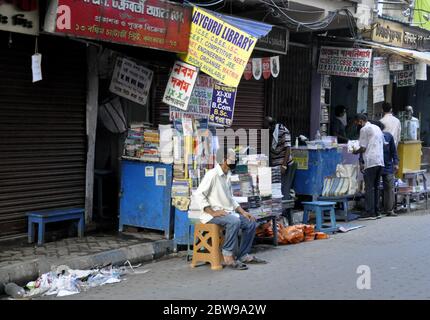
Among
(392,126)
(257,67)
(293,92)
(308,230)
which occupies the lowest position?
(308,230)

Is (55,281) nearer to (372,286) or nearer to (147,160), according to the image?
(147,160)

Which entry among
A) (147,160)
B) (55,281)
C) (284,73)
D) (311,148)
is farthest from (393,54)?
(55,281)

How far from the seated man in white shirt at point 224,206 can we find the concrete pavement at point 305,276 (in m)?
0.24

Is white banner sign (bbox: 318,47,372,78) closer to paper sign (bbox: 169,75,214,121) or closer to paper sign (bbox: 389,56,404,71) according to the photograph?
paper sign (bbox: 389,56,404,71)

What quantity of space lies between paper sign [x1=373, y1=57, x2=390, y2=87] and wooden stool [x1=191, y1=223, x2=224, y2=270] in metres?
6.88

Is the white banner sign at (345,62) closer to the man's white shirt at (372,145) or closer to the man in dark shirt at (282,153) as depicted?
the man's white shirt at (372,145)

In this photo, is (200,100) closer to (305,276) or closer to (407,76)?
(305,276)

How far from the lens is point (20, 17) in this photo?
6555mm

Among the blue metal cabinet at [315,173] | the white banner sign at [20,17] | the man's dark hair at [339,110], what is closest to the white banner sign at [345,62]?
the man's dark hair at [339,110]

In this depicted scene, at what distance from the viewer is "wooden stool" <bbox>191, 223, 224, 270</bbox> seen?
7.00 meters

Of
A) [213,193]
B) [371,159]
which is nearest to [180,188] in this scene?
[213,193]

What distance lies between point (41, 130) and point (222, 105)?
2.97 m

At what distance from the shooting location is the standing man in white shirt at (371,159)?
10.8 metres

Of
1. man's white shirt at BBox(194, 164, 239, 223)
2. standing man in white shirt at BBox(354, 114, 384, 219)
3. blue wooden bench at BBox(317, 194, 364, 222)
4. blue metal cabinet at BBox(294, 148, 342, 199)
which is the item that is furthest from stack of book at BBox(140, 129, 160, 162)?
standing man in white shirt at BBox(354, 114, 384, 219)
